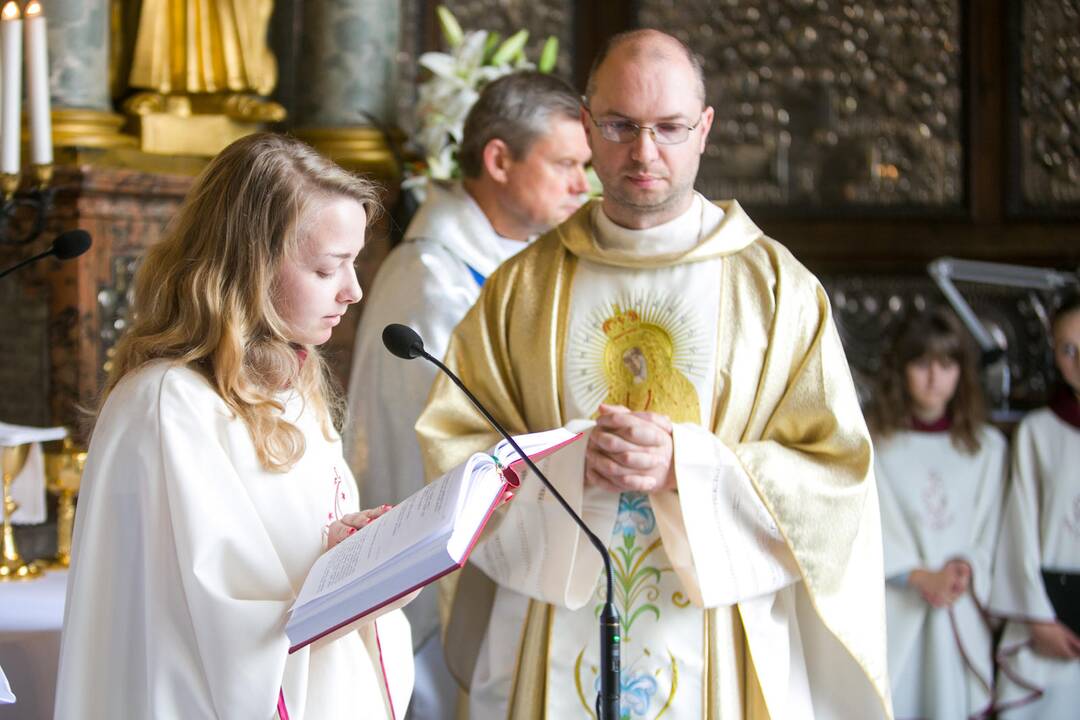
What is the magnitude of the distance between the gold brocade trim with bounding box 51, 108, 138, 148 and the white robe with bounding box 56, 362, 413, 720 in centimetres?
223

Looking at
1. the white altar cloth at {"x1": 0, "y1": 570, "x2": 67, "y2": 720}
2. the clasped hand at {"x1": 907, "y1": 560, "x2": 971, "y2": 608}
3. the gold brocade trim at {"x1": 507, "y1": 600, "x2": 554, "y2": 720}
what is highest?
the white altar cloth at {"x1": 0, "y1": 570, "x2": 67, "y2": 720}

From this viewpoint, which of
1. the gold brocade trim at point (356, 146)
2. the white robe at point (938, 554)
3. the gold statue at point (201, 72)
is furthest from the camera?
the gold brocade trim at point (356, 146)

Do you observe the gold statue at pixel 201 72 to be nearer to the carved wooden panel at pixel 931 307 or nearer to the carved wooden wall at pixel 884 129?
the carved wooden wall at pixel 884 129

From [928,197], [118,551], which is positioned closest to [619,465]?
[118,551]

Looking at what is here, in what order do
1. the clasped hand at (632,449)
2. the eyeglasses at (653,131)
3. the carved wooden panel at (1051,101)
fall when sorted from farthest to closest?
the carved wooden panel at (1051,101), the eyeglasses at (653,131), the clasped hand at (632,449)

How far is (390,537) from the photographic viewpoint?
76.6 inches

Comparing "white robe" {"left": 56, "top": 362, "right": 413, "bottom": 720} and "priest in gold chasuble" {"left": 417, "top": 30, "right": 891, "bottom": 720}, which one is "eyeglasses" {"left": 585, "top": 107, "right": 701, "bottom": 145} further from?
"white robe" {"left": 56, "top": 362, "right": 413, "bottom": 720}

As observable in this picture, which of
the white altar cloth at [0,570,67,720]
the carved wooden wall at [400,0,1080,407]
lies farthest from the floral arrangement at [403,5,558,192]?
the white altar cloth at [0,570,67,720]

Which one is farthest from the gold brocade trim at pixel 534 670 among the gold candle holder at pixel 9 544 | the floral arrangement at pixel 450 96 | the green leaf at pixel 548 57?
the green leaf at pixel 548 57

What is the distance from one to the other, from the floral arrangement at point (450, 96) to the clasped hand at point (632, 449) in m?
1.98

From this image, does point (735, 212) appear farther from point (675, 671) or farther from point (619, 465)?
point (675, 671)

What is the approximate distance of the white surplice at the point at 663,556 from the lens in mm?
2707

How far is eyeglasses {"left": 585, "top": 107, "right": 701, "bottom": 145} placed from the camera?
9.18 ft

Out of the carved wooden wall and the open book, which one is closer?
the open book
